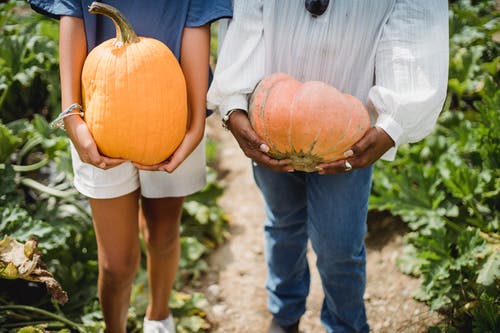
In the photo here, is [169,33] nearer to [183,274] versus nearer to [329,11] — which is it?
[329,11]

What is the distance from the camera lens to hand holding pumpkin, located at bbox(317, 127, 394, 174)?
5.90 ft

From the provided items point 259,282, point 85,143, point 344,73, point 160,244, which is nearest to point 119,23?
point 85,143

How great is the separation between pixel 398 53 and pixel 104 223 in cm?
128

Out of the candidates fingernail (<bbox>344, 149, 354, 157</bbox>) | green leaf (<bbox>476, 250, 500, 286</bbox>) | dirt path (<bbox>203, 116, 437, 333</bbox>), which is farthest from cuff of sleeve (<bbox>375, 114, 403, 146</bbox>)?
dirt path (<bbox>203, 116, 437, 333</bbox>)

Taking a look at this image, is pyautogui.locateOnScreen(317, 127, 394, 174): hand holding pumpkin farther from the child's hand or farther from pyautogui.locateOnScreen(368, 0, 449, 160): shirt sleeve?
the child's hand

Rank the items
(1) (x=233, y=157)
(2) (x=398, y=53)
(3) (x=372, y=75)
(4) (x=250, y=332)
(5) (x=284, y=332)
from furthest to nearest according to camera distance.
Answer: (1) (x=233, y=157) < (4) (x=250, y=332) < (5) (x=284, y=332) < (3) (x=372, y=75) < (2) (x=398, y=53)

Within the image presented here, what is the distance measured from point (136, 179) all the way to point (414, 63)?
1146mm

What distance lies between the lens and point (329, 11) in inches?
70.6

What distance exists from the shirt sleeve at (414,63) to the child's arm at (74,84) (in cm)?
97

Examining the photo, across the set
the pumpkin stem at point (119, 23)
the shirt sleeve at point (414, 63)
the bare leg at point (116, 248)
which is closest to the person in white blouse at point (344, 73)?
the shirt sleeve at point (414, 63)

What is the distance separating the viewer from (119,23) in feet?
5.67

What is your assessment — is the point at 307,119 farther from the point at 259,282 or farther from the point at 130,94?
the point at 259,282

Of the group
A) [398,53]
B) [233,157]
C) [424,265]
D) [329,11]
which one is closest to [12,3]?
[233,157]

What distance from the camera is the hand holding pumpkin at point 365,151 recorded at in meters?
1.80
